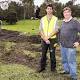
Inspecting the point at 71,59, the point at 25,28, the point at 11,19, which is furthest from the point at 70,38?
the point at 11,19

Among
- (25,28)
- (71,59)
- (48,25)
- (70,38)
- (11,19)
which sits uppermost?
(48,25)

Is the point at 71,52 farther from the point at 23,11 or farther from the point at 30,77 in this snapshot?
the point at 23,11

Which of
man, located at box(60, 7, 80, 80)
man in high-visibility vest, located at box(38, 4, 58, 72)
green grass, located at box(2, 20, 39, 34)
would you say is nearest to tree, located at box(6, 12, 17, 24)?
green grass, located at box(2, 20, 39, 34)

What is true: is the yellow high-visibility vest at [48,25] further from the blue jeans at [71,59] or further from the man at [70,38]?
the blue jeans at [71,59]

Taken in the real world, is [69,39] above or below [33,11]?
above

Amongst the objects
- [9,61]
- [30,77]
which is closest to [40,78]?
[30,77]

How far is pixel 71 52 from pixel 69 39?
344mm

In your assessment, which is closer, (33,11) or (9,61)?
(9,61)

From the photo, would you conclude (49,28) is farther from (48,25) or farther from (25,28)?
(25,28)

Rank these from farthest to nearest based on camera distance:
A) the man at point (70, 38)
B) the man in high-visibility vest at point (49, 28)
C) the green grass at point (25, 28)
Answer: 1. the green grass at point (25, 28)
2. the man in high-visibility vest at point (49, 28)
3. the man at point (70, 38)

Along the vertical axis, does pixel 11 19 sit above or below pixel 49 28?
below

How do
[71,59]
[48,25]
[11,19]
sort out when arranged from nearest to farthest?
1. [71,59]
2. [48,25]
3. [11,19]

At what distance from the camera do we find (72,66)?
8.11 metres

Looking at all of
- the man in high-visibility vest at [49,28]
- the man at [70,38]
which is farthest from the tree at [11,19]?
the man at [70,38]
